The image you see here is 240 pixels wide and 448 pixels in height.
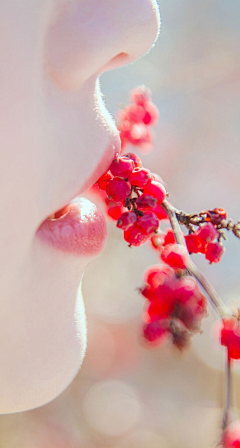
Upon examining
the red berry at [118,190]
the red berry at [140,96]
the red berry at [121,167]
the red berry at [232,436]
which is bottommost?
the red berry at [232,436]

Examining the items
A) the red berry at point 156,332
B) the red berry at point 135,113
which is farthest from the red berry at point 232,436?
the red berry at point 135,113

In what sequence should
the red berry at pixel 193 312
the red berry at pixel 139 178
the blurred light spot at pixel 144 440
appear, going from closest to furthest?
the red berry at pixel 193 312 < the red berry at pixel 139 178 < the blurred light spot at pixel 144 440

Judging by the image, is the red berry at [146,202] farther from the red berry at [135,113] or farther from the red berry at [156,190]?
the red berry at [135,113]

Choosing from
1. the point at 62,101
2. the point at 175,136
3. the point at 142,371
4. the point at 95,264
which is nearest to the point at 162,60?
the point at 175,136

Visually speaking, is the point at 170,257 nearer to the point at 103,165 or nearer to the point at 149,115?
the point at 103,165

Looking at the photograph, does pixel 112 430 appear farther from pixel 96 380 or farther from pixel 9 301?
pixel 9 301

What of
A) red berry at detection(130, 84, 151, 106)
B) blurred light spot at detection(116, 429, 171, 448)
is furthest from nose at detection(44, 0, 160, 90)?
blurred light spot at detection(116, 429, 171, 448)
